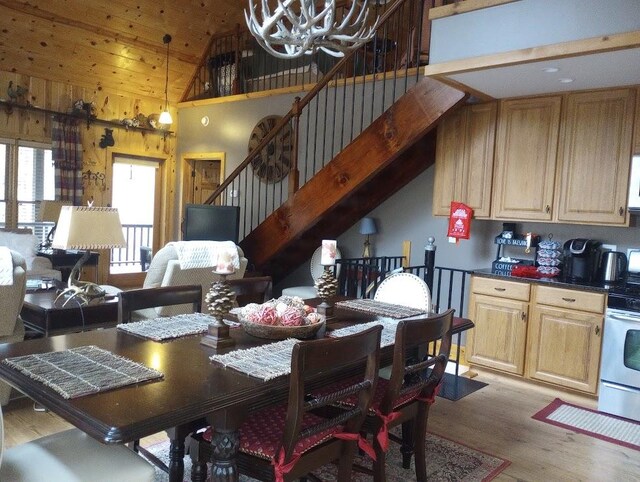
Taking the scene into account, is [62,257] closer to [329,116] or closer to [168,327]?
[329,116]

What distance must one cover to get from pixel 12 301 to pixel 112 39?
4851mm

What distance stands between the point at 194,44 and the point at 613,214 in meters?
5.95

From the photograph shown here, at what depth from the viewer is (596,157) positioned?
385 centimetres

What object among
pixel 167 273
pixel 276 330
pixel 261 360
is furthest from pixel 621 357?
pixel 167 273

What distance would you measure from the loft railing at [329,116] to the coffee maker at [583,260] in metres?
1.98

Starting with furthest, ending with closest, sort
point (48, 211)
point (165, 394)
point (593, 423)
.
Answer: point (48, 211) < point (593, 423) < point (165, 394)

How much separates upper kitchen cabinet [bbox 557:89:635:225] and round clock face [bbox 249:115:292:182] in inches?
128

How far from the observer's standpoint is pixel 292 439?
1624 millimetres

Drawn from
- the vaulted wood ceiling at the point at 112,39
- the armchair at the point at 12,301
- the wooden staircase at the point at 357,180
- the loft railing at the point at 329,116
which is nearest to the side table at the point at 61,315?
the armchair at the point at 12,301

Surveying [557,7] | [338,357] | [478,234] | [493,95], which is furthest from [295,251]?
[338,357]

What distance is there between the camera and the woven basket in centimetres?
212

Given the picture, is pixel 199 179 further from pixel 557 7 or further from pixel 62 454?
pixel 62 454

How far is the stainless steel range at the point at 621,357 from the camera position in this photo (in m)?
3.45

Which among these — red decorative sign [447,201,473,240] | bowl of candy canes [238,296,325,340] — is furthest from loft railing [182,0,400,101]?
bowl of candy canes [238,296,325,340]
